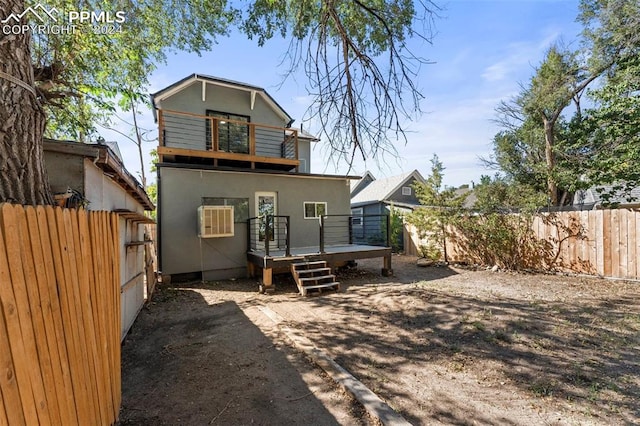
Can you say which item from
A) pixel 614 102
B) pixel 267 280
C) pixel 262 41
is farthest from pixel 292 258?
pixel 614 102

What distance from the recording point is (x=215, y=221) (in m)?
8.13

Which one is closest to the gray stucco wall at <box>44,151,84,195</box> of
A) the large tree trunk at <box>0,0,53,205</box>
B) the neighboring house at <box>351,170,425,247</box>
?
the large tree trunk at <box>0,0,53,205</box>

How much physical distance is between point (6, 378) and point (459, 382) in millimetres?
3611

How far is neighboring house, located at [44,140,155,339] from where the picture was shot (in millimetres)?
2938

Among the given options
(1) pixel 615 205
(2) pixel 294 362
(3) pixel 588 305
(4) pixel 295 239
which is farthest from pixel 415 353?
(1) pixel 615 205

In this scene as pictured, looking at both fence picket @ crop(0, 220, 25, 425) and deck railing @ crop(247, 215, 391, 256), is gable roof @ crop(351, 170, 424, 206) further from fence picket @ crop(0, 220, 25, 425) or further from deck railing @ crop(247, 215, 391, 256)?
fence picket @ crop(0, 220, 25, 425)

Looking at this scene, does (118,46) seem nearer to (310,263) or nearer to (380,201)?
(310,263)

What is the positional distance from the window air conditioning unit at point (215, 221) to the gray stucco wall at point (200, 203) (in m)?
0.60

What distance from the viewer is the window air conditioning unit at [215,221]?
799 cm

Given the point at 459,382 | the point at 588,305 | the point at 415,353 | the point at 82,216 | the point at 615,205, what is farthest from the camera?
the point at 615,205

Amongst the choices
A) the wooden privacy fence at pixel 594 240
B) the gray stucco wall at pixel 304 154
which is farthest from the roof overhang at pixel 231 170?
the wooden privacy fence at pixel 594 240

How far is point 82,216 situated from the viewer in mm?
1914

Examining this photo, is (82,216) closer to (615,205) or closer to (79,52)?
(79,52)

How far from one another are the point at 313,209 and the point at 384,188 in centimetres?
1274
